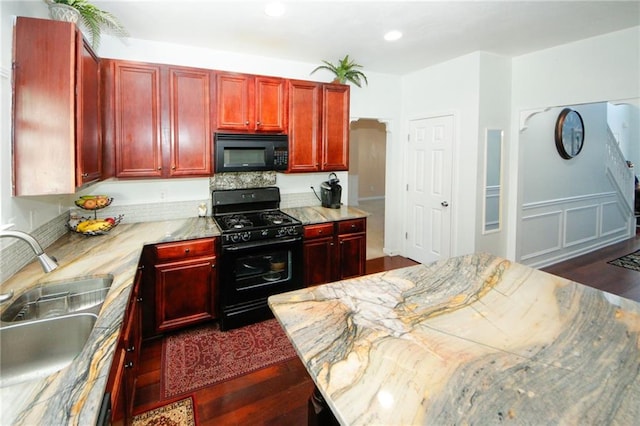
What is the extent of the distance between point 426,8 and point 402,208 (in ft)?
9.06

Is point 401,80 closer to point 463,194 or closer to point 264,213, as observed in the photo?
point 463,194

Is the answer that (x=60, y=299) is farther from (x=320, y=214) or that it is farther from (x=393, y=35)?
(x=393, y=35)

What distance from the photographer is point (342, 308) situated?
1347 mm

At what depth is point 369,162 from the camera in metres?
9.99

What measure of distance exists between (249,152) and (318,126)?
82 cm

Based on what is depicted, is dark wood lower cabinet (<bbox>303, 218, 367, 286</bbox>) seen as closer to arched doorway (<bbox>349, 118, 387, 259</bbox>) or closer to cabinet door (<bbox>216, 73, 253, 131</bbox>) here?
cabinet door (<bbox>216, 73, 253, 131</bbox>)

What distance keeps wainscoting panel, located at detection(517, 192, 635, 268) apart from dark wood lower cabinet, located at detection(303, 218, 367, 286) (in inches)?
84.1

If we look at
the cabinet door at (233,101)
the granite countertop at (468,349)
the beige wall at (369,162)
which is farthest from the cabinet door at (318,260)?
the beige wall at (369,162)

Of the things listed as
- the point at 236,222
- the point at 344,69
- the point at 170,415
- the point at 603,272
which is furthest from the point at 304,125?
the point at 603,272

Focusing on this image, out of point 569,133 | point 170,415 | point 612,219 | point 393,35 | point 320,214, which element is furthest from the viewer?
point 612,219

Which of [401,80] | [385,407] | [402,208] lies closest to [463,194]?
[402,208]

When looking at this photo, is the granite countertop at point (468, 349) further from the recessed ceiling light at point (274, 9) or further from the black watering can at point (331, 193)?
the black watering can at point (331, 193)

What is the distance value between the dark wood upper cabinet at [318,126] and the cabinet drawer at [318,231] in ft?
2.15

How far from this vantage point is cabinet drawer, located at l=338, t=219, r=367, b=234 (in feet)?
11.2
